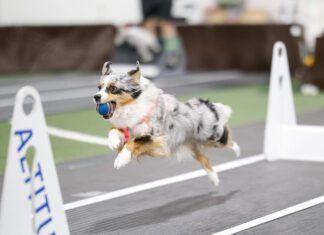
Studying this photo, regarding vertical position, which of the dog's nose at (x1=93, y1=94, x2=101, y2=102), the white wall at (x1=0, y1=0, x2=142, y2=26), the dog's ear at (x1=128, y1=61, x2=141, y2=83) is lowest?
the dog's nose at (x1=93, y1=94, x2=101, y2=102)

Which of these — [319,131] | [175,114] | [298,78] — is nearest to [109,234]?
[175,114]

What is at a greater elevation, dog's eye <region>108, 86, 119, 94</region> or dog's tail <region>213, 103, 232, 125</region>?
dog's eye <region>108, 86, 119, 94</region>

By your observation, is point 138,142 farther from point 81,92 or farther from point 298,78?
point 298,78

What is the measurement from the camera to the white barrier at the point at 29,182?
3.07 m

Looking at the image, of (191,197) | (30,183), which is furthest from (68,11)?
(30,183)

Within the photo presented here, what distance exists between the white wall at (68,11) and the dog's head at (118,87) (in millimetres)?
10767

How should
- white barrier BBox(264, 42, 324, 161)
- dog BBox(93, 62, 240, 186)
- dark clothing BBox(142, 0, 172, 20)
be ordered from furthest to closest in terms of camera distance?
dark clothing BBox(142, 0, 172, 20) → white barrier BBox(264, 42, 324, 161) → dog BBox(93, 62, 240, 186)

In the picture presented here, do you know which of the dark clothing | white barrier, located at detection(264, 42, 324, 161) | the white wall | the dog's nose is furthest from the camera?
the white wall

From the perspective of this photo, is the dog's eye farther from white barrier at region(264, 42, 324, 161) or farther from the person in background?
the person in background

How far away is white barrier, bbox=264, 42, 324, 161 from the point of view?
582 cm

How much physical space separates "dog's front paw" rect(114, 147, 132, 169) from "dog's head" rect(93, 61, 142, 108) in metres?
0.28

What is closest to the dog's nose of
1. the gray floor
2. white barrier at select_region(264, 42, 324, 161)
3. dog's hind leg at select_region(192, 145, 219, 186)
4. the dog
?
the dog

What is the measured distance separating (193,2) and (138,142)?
544 inches

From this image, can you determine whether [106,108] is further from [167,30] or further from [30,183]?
[167,30]
